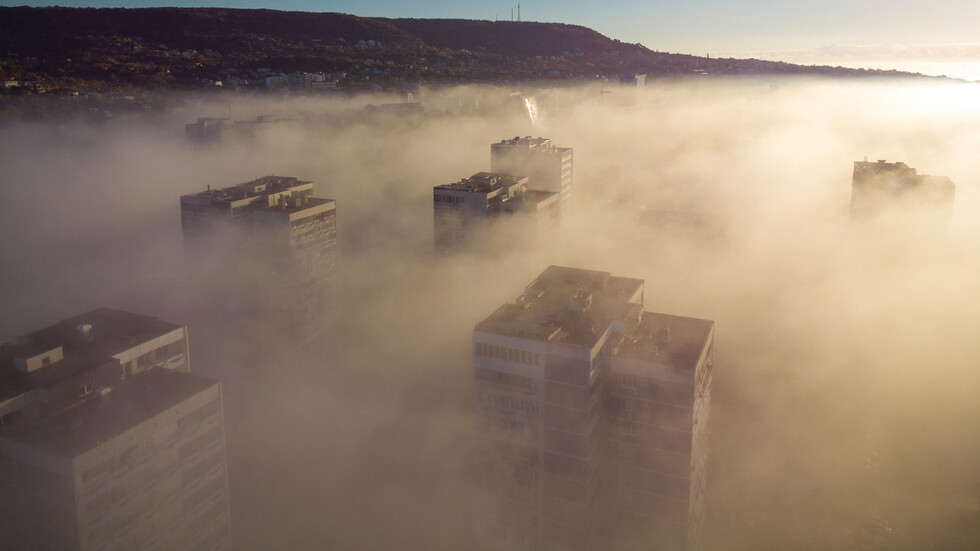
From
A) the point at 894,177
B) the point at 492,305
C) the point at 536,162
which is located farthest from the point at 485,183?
the point at 894,177

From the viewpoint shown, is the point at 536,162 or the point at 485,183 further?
the point at 536,162

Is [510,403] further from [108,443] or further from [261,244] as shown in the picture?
[261,244]

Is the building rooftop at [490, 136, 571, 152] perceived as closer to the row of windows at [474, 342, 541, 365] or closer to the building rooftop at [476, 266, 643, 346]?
the building rooftop at [476, 266, 643, 346]

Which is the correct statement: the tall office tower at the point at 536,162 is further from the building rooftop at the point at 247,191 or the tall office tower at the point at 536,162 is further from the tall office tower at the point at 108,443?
the tall office tower at the point at 108,443

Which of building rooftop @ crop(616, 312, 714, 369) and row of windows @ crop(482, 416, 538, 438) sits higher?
building rooftop @ crop(616, 312, 714, 369)

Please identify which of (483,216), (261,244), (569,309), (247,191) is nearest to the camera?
(569,309)

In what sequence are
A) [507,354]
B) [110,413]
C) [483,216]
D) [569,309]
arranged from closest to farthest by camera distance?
1. [110,413]
2. [507,354]
3. [569,309]
4. [483,216]

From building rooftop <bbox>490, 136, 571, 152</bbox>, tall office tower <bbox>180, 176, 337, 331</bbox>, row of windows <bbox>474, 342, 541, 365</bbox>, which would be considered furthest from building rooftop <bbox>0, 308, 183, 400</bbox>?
building rooftop <bbox>490, 136, 571, 152</bbox>

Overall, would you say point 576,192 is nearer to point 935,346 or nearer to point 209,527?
point 935,346
